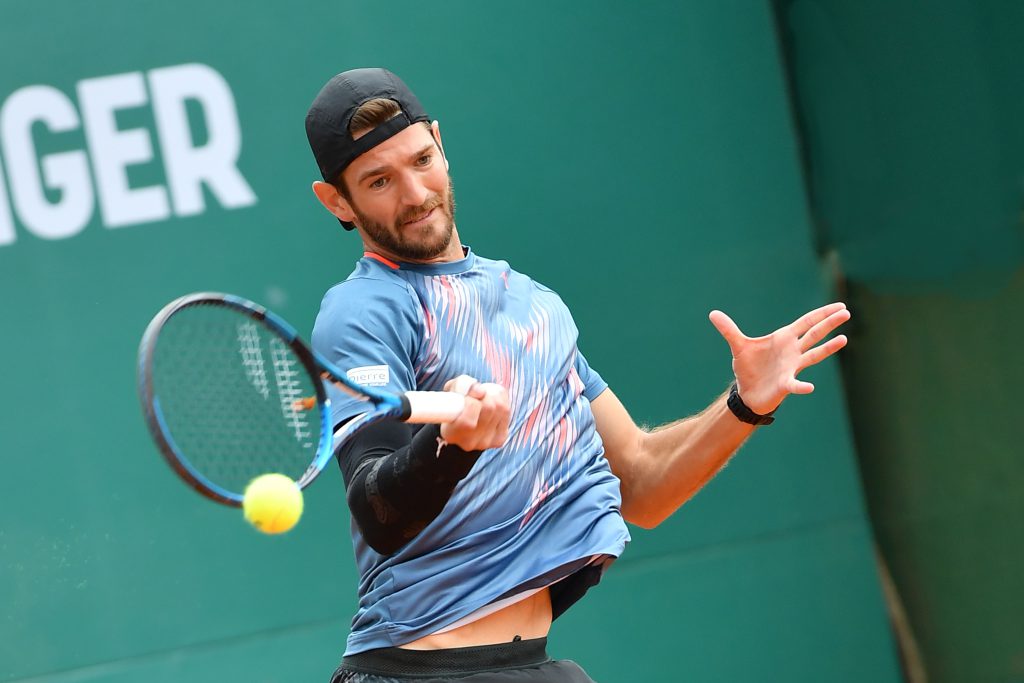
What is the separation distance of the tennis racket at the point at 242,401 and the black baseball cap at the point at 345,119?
321 mm

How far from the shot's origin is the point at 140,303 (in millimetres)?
3957

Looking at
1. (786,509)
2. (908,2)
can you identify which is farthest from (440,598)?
(908,2)

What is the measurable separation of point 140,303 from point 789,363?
202 centimetres

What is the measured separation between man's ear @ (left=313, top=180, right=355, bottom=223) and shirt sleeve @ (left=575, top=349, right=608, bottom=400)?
0.54 meters

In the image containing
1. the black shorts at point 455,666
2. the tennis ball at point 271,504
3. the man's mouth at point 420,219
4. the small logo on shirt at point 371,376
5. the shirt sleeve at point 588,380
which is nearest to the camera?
the tennis ball at point 271,504

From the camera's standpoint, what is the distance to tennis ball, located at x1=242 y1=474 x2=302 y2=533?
2006mm

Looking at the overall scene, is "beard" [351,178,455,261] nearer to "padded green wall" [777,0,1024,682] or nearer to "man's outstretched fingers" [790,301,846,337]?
"man's outstretched fingers" [790,301,846,337]

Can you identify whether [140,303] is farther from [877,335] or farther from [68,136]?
[877,335]

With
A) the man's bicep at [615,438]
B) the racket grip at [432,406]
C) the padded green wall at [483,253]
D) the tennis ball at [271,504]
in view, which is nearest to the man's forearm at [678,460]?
the man's bicep at [615,438]

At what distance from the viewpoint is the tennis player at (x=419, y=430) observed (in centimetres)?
235

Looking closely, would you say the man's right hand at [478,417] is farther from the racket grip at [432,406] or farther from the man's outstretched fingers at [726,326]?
the man's outstretched fingers at [726,326]

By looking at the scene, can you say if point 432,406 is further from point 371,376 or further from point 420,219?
point 420,219

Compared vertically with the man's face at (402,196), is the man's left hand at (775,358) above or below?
below

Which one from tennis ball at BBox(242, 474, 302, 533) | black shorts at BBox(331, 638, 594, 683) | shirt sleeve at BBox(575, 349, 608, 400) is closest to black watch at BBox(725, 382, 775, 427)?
shirt sleeve at BBox(575, 349, 608, 400)
